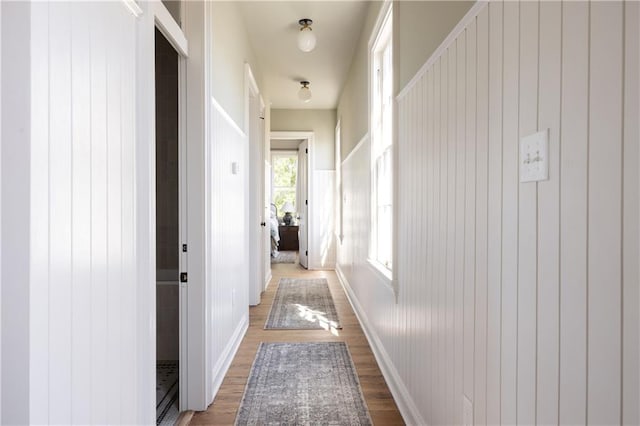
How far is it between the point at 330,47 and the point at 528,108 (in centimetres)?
366

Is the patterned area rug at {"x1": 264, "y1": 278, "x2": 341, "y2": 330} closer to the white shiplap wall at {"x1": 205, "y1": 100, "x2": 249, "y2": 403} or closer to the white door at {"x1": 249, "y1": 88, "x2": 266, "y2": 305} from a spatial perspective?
the white door at {"x1": 249, "y1": 88, "x2": 266, "y2": 305}

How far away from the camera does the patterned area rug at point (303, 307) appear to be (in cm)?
372

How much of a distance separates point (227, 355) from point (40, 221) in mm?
2241

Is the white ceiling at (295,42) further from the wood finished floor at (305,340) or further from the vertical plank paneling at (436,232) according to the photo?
the wood finished floor at (305,340)

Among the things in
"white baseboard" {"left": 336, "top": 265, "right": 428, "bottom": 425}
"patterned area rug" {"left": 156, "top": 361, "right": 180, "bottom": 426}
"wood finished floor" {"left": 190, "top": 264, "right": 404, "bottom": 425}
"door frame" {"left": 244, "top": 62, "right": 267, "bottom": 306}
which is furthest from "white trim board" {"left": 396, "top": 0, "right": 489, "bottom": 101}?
"door frame" {"left": 244, "top": 62, "right": 267, "bottom": 306}

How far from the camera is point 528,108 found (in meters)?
0.92

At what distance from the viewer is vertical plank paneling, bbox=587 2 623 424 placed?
2.12 ft

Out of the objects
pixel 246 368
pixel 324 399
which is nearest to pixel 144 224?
pixel 324 399

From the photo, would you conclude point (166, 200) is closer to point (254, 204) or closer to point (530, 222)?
point (254, 204)

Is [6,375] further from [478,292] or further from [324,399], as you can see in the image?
[324,399]

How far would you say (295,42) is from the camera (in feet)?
13.5

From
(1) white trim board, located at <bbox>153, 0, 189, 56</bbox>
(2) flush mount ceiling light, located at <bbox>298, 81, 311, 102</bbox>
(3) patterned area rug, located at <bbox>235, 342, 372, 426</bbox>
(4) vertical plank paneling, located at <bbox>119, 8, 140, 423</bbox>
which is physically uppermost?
(2) flush mount ceiling light, located at <bbox>298, 81, 311, 102</bbox>

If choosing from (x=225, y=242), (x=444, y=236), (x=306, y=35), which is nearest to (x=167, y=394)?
(x=225, y=242)

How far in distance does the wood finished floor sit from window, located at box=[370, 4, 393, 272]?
0.70 meters
